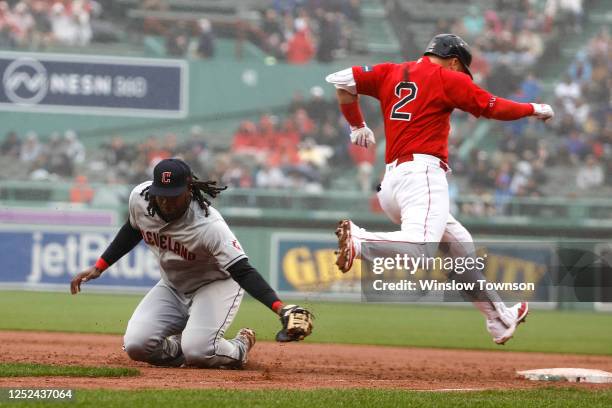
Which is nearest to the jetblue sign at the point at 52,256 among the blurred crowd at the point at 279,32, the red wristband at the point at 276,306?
the blurred crowd at the point at 279,32

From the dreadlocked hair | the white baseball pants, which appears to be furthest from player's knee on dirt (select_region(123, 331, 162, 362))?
the dreadlocked hair

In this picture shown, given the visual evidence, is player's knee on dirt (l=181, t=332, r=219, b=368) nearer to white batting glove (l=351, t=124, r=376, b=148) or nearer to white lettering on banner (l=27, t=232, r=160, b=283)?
white batting glove (l=351, t=124, r=376, b=148)

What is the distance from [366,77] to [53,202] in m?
10.8

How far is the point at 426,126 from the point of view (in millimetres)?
6547

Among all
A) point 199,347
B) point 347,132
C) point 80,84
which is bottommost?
point 199,347

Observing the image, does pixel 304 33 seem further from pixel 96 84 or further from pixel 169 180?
pixel 169 180

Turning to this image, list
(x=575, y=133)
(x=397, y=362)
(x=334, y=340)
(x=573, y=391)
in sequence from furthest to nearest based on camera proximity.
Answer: (x=575, y=133) < (x=334, y=340) < (x=397, y=362) < (x=573, y=391)

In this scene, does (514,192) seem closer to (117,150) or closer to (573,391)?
(117,150)

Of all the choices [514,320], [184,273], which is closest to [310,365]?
[184,273]

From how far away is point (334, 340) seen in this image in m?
10.6

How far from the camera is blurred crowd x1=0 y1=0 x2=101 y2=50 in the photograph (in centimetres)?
2011

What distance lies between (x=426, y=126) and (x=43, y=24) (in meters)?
15.6

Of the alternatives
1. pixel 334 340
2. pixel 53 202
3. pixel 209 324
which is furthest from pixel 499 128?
pixel 209 324

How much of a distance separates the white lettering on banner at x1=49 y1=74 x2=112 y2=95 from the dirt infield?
430 inches
